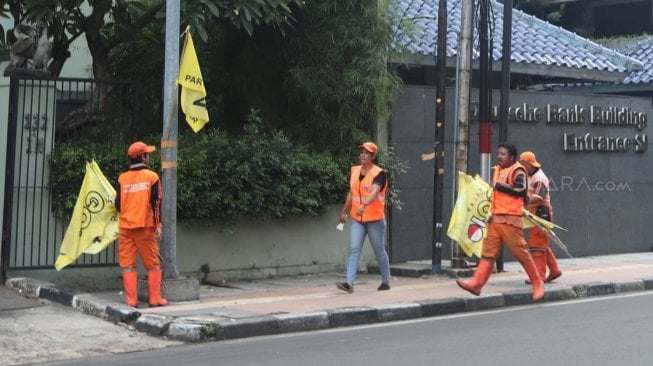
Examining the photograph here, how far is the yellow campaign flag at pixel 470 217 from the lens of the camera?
12.5m

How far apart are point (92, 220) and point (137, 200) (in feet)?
3.38

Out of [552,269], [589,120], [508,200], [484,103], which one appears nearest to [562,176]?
[589,120]

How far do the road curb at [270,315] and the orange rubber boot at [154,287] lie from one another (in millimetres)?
316

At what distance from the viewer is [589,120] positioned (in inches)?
656

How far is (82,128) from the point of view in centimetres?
1246

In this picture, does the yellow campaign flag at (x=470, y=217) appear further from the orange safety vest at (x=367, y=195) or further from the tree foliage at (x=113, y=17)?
the tree foliage at (x=113, y=17)

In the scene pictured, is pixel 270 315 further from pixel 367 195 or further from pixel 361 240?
pixel 367 195

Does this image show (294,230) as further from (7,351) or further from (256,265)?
(7,351)

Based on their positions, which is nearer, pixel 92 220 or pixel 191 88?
pixel 191 88

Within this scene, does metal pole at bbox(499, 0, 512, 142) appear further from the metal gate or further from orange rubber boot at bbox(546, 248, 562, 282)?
the metal gate

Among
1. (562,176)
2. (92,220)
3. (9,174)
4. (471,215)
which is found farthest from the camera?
(562,176)

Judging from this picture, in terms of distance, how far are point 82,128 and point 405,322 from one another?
5.56 m

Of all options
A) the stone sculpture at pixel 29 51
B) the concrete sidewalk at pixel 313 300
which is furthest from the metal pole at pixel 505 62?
the stone sculpture at pixel 29 51

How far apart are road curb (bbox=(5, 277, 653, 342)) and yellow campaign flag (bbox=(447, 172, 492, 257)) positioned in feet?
4.16
